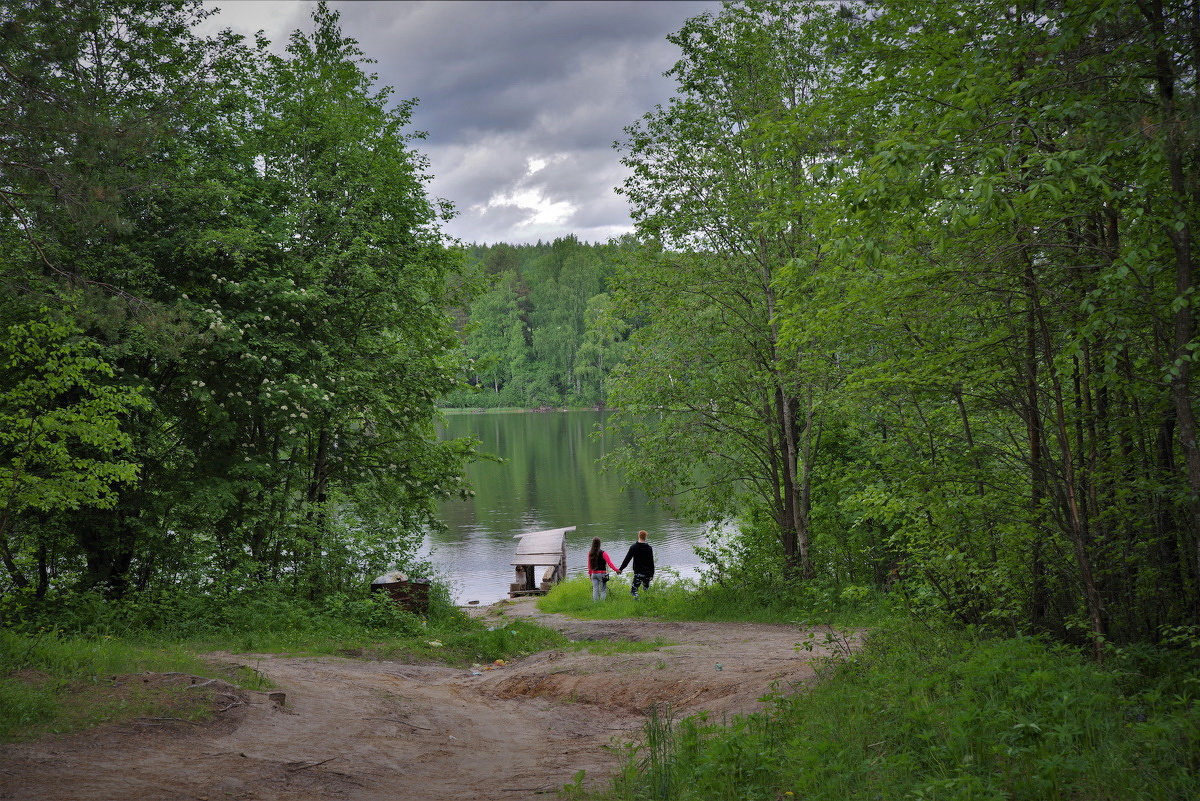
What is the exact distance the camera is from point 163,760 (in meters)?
5.95

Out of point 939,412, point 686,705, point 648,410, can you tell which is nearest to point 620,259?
point 648,410

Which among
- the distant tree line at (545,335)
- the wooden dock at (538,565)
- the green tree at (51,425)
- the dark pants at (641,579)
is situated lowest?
the wooden dock at (538,565)

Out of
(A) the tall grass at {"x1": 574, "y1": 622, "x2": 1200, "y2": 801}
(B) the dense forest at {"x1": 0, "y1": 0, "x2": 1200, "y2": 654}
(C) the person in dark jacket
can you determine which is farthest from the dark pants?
(A) the tall grass at {"x1": 574, "y1": 622, "x2": 1200, "y2": 801}

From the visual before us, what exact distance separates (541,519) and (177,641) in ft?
76.3

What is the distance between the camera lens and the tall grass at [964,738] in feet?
14.5

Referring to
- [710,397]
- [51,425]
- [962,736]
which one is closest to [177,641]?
[51,425]

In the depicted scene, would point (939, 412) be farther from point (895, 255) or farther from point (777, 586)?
point (777, 586)

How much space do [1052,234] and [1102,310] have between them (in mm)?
1325

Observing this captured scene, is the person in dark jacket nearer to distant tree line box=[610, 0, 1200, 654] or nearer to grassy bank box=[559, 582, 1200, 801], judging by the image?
distant tree line box=[610, 0, 1200, 654]

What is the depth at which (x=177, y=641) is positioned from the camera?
36.8ft

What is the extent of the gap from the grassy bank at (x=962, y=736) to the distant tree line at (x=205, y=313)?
7.69m

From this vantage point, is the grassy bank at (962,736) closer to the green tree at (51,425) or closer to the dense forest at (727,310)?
the dense forest at (727,310)

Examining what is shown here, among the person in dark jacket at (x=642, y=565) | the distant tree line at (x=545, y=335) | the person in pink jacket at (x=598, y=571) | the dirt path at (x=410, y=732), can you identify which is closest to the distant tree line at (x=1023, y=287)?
the dirt path at (x=410, y=732)

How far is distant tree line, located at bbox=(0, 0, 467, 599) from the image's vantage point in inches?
373
